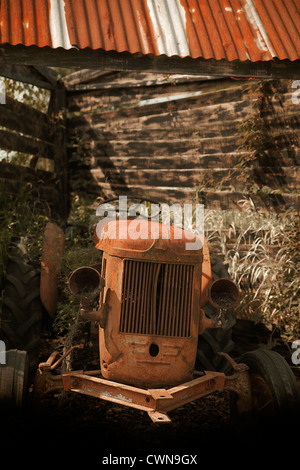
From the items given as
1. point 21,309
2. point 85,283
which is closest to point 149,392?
point 85,283

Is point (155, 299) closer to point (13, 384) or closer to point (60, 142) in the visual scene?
point (13, 384)

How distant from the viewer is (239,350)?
482cm

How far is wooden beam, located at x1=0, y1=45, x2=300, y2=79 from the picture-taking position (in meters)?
4.19

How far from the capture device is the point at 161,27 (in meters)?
4.51

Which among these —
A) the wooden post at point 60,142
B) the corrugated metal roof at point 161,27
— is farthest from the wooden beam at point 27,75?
the corrugated metal roof at point 161,27

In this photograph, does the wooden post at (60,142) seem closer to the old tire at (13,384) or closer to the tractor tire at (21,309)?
the tractor tire at (21,309)

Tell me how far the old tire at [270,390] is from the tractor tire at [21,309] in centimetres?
164

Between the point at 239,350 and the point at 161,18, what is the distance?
11.0ft

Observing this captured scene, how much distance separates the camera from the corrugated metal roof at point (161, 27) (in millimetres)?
4199

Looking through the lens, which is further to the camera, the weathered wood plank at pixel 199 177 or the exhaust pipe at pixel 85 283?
the weathered wood plank at pixel 199 177

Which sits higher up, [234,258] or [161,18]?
[161,18]
